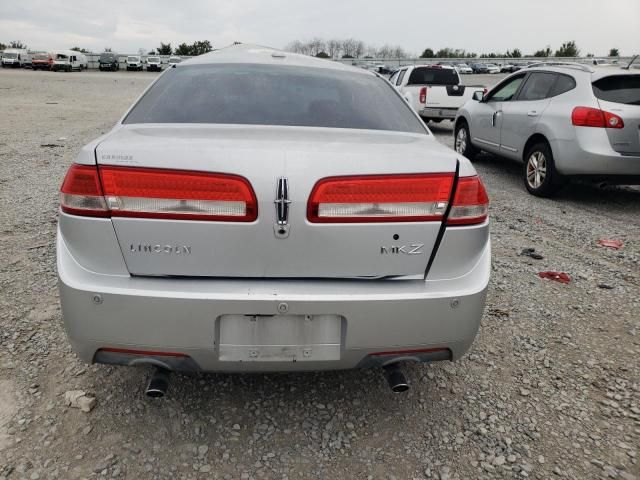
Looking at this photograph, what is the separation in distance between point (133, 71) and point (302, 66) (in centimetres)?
5781

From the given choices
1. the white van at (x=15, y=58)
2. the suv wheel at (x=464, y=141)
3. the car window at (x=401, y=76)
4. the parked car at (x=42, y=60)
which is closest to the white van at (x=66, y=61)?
the parked car at (x=42, y=60)

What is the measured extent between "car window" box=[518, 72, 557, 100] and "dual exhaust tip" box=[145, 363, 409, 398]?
5.65m

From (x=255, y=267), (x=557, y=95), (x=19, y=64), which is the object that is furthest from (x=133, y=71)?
(x=255, y=267)

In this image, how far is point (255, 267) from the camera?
6.24ft

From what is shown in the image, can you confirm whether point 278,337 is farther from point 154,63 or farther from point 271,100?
point 154,63

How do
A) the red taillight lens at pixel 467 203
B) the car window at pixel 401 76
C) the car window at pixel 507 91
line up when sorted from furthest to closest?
the car window at pixel 401 76, the car window at pixel 507 91, the red taillight lens at pixel 467 203

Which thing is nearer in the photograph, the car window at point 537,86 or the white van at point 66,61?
the car window at point 537,86

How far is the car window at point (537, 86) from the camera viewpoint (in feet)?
22.0

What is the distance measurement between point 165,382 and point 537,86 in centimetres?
655

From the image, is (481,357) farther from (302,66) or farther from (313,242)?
(302,66)

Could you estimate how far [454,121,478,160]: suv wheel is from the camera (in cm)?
890

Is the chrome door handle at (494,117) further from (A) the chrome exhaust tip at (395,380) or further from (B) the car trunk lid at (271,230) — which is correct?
(A) the chrome exhaust tip at (395,380)

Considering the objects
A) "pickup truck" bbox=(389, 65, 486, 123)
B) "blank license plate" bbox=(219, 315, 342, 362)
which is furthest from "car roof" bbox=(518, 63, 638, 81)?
"blank license plate" bbox=(219, 315, 342, 362)

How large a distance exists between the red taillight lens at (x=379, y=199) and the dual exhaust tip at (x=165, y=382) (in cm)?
65
